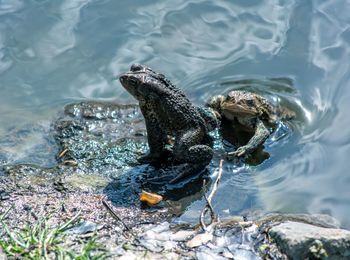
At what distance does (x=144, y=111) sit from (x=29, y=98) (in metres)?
2.41

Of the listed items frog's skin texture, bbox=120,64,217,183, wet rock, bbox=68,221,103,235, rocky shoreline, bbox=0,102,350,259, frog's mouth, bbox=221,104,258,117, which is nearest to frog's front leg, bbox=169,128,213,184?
frog's skin texture, bbox=120,64,217,183

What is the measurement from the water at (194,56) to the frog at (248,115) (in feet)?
0.77

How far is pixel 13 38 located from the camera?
8531 millimetres

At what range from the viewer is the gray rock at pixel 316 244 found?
456 cm

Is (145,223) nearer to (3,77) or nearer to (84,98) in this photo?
(84,98)

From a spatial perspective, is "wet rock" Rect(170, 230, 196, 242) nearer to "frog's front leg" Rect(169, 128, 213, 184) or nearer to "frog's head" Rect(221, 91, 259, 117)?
"frog's front leg" Rect(169, 128, 213, 184)

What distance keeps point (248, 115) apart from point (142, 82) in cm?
158

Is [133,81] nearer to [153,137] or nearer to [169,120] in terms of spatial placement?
[169,120]

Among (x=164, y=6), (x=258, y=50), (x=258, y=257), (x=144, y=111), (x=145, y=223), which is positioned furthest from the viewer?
(x=164, y=6)

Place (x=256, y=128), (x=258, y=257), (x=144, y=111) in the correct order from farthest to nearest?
(x=256, y=128) → (x=144, y=111) → (x=258, y=257)

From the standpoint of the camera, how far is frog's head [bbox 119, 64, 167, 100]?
18.8 feet

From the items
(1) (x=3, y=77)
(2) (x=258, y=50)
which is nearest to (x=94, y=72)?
(1) (x=3, y=77)

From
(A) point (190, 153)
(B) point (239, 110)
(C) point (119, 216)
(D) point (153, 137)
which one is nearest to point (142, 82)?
(D) point (153, 137)

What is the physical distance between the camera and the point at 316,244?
456 cm
